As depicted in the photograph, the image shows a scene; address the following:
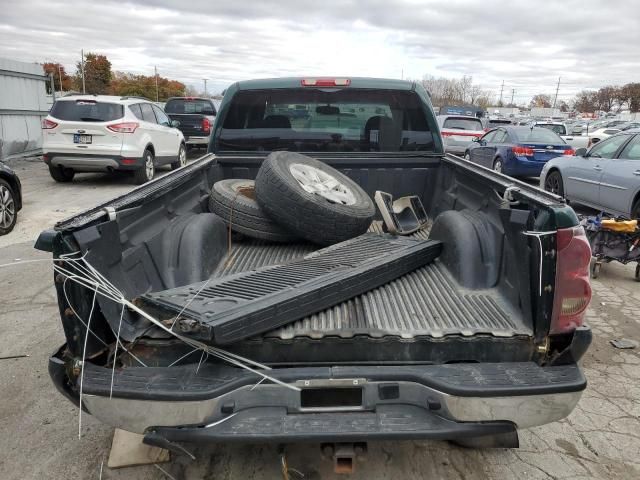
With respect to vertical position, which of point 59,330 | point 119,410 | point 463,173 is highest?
point 463,173

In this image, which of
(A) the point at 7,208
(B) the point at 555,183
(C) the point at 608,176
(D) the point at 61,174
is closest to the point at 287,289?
(A) the point at 7,208

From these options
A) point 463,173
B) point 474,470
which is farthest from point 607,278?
point 474,470

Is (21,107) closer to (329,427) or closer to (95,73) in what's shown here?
(329,427)

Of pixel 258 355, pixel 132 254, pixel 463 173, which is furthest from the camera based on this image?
pixel 463 173

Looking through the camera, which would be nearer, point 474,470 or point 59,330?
point 474,470

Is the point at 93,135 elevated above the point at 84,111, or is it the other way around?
the point at 84,111

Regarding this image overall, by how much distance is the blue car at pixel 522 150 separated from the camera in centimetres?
1216

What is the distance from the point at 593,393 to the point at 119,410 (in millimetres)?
3074

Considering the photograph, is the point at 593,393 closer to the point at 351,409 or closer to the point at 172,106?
the point at 351,409

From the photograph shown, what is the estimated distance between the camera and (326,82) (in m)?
4.18

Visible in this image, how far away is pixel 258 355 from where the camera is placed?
86.2 inches

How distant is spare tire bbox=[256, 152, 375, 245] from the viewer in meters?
3.35

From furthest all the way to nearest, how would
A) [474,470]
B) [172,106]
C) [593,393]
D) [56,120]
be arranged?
[172,106], [56,120], [593,393], [474,470]

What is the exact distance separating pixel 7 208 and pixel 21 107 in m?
9.68
